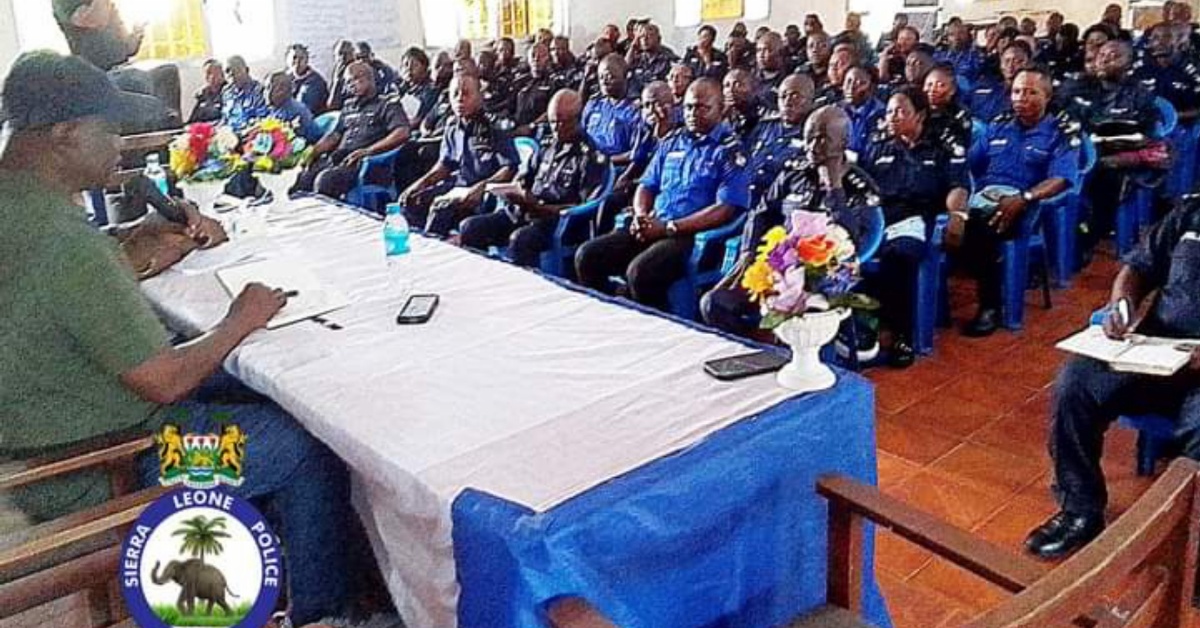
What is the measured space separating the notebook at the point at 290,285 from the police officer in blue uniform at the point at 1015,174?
2.21 metres

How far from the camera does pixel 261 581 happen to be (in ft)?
3.16

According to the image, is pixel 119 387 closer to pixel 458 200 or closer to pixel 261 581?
pixel 261 581

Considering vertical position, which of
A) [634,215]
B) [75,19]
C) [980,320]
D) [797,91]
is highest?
[75,19]

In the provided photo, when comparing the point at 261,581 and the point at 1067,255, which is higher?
the point at 261,581

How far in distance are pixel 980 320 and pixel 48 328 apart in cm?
310

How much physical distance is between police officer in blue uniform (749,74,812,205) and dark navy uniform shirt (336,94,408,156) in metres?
2.21

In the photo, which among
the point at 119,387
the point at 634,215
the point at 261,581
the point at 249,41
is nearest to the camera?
the point at 261,581

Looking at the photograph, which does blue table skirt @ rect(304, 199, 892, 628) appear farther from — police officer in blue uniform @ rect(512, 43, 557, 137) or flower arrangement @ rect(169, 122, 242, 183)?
police officer in blue uniform @ rect(512, 43, 557, 137)

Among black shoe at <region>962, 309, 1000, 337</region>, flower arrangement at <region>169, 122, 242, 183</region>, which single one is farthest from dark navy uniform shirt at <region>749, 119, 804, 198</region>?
flower arrangement at <region>169, 122, 242, 183</region>

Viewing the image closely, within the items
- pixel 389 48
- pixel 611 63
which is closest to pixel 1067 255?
pixel 611 63

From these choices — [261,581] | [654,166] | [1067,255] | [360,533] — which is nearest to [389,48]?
[654,166]

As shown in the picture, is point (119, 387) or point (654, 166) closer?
point (119, 387)

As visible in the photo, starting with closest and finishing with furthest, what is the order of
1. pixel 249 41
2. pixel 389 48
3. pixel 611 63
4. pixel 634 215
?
pixel 634 215 → pixel 611 63 → pixel 249 41 → pixel 389 48

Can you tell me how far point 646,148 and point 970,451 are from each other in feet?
6.13
